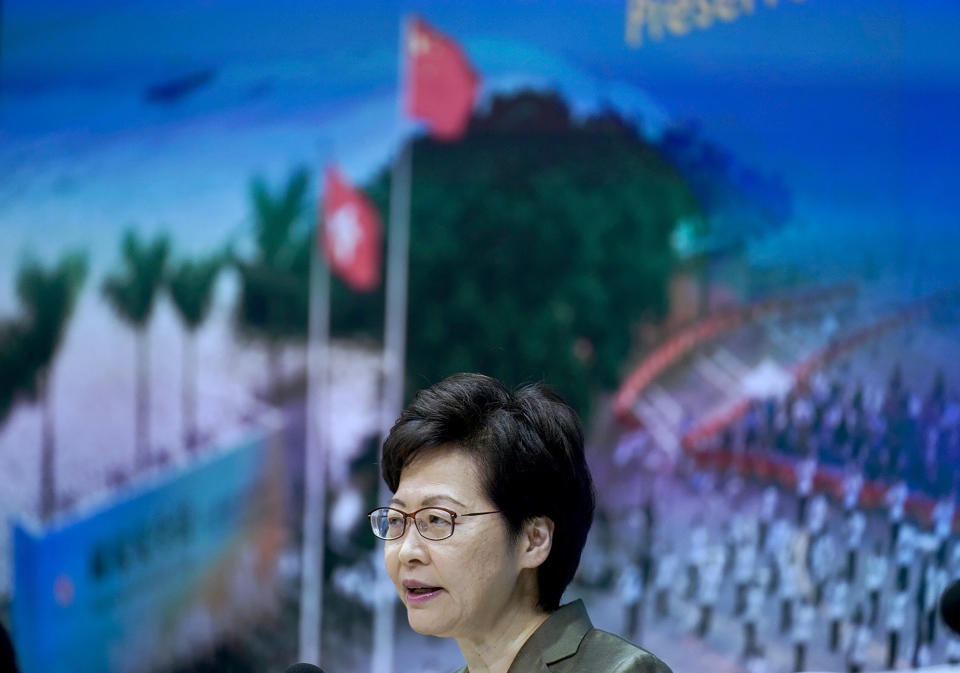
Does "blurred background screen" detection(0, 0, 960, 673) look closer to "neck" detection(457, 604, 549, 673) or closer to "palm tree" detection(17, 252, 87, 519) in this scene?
"palm tree" detection(17, 252, 87, 519)

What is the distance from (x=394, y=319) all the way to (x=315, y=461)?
492mm

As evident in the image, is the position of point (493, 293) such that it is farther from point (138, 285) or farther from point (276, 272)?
point (138, 285)

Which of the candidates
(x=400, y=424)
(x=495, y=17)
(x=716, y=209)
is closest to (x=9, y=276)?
(x=495, y=17)

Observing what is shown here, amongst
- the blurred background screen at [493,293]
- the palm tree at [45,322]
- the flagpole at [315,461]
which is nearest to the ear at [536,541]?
the blurred background screen at [493,293]

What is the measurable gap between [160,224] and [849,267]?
2.09m

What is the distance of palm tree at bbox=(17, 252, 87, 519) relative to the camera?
12.3ft

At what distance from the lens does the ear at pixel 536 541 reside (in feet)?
5.60

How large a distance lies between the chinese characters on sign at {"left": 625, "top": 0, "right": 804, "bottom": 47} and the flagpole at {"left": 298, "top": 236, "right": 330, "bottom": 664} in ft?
3.90

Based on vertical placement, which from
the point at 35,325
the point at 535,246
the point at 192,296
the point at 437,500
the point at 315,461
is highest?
the point at 535,246

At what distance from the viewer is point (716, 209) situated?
393 centimetres

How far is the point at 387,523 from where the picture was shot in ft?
5.66

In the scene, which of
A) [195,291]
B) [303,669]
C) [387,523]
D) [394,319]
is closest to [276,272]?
[195,291]

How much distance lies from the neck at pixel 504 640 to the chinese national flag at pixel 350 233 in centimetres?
223

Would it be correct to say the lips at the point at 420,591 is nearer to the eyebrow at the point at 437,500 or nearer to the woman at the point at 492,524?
the woman at the point at 492,524
